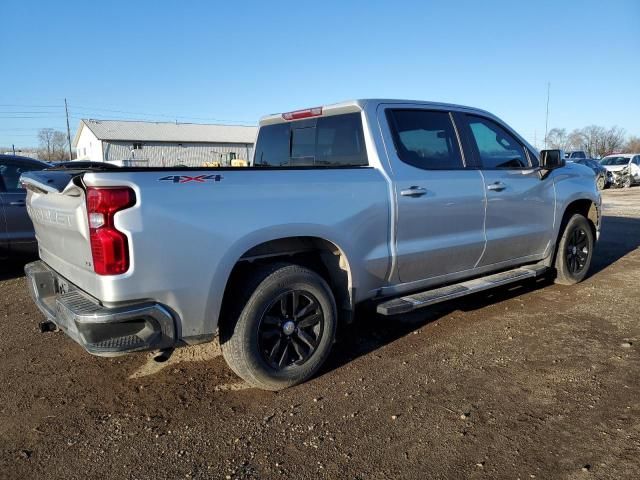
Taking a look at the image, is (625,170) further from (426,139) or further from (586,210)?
(426,139)

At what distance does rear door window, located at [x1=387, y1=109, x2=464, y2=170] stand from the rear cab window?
0.33m

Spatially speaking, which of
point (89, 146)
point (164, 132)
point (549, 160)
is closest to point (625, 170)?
point (549, 160)

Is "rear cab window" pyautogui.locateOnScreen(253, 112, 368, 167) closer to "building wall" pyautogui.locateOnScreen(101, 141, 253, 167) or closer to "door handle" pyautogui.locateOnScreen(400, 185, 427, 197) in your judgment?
"door handle" pyautogui.locateOnScreen(400, 185, 427, 197)

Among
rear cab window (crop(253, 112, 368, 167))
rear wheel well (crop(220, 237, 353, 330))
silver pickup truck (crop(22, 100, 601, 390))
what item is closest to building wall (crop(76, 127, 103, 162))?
rear cab window (crop(253, 112, 368, 167))

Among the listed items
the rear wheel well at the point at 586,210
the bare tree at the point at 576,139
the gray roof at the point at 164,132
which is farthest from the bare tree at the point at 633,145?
the rear wheel well at the point at 586,210

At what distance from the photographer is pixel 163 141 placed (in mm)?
56031

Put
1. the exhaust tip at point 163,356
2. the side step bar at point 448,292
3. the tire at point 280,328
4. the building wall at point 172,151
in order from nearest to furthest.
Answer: the tire at point 280,328, the side step bar at point 448,292, the exhaust tip at point 163,356, the building wall at point 172,151

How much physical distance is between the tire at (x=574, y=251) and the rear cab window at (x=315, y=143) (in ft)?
9.98

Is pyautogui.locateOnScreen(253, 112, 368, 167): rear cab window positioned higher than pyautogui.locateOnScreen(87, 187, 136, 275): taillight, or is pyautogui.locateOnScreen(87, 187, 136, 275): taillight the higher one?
pyautogui.locateOnScreen(253, 112, 368, 167): rear cab window

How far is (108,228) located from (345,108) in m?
2.25

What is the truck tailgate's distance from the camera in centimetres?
293

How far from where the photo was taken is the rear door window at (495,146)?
487 centimetres

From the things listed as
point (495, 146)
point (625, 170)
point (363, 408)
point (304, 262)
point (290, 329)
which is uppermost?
point (495, 146)

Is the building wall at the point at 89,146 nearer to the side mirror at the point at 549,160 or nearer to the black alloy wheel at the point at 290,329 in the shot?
the side mirror at the point at 549,160
